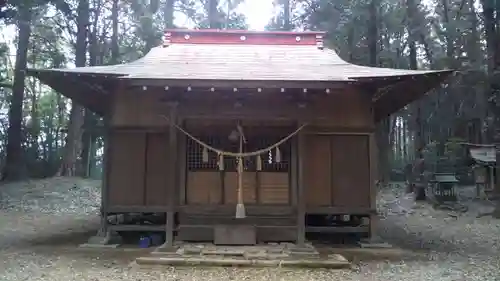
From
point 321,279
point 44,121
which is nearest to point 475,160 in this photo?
point 321,279

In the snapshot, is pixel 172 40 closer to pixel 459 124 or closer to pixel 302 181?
pixel 302 181

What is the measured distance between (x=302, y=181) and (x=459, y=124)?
18.6 meters

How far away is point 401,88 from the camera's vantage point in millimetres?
8047

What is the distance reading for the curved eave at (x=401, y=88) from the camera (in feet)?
23.6

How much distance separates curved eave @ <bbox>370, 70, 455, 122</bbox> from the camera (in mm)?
7195

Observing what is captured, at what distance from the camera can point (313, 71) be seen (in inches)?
312

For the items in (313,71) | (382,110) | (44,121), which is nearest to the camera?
(313,71)

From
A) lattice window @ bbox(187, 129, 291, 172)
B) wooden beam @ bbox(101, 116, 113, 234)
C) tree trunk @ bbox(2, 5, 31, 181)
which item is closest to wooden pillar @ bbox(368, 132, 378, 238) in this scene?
lattice window @ bbox(187, 129, 291, 172)

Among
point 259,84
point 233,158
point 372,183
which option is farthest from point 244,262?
point 372,183

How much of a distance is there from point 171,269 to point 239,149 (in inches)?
93.5

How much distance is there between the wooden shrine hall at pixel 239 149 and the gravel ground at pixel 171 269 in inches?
49.5

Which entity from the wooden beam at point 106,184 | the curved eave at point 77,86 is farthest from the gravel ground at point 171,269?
the curved eave at point 77,86

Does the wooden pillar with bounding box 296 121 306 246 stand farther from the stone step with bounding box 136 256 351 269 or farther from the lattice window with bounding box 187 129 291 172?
the stone step with bounding box 136 256 351 269

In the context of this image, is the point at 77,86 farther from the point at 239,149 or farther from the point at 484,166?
the point at 484,166
